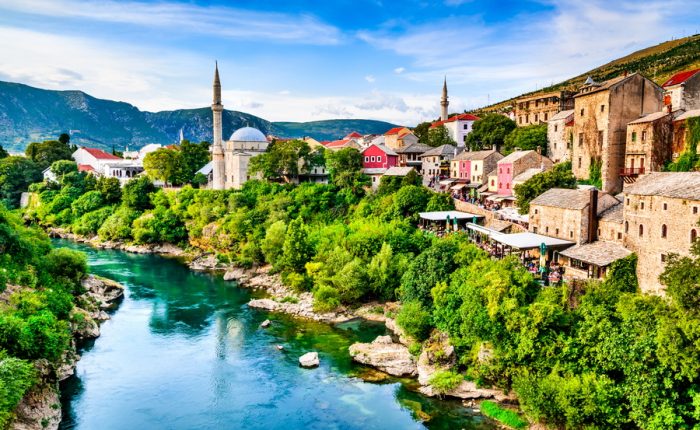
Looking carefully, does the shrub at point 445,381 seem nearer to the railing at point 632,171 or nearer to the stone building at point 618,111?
the railing at point 632,171

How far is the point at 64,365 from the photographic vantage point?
926 inches

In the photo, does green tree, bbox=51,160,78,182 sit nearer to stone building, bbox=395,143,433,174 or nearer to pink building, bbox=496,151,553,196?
stone building, bbox=395,143,433,174

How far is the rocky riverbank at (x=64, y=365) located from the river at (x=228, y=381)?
559 mm

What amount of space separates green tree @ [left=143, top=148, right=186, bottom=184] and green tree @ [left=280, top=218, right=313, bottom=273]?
2983 centimetres

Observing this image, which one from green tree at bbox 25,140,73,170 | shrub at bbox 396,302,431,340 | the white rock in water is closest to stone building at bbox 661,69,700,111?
shrub at bbox 396,302,431,340

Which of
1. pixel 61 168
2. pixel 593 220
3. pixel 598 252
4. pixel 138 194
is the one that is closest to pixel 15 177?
pixel 61 168

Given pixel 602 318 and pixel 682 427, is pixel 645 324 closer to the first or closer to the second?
pixel 602 318

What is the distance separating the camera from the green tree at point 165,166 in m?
62.6

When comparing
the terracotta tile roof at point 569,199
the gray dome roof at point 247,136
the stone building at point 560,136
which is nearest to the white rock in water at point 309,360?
the terracotta tile roof at point 569,199

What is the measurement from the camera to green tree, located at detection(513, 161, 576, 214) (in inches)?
1291

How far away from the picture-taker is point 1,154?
77.9 m

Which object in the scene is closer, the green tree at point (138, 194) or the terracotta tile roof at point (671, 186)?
the terracotta tile roof at point (671, 186)

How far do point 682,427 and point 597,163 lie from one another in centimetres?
2048

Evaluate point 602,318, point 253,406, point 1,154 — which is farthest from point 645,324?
point 1,154
